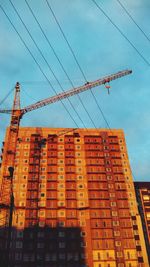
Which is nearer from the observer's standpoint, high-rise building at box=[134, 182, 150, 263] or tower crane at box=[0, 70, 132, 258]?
tower crane at box=[0, 70, 132, 258]

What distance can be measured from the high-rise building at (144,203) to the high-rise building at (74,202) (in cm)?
771

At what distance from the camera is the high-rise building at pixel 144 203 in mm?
85525

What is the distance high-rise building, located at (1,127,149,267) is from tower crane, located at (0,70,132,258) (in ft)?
12.1

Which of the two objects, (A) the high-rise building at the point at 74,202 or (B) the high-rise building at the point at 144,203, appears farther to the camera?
(B) the high-rise building at the point at 144,203

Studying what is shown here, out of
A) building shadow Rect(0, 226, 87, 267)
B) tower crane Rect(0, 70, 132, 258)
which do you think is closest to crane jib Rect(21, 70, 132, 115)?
tower crane Rect(0, 70, 132, 258)

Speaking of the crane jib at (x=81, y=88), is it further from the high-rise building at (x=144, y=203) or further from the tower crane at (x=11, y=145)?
the high-rise building at (x=144, y=203)

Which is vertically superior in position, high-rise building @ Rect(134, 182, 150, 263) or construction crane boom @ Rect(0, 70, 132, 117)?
Result: construction crane boom @ Rect(0, 70, 132, 117)

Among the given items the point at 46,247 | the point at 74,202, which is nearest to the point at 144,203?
the point at 74,202

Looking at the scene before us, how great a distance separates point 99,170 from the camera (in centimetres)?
8969

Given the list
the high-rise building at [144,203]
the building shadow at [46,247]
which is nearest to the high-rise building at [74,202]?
the building shadow at [46,247]

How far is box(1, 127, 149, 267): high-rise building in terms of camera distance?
7369 centimetres

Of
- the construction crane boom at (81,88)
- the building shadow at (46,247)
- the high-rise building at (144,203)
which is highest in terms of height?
the construction crane boom at (81,88)

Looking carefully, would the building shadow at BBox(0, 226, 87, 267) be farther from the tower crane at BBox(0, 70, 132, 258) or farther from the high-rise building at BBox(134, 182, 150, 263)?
the high-rise building at BBox(134, 182, 150, 263)

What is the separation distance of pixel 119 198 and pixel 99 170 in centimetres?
1102
